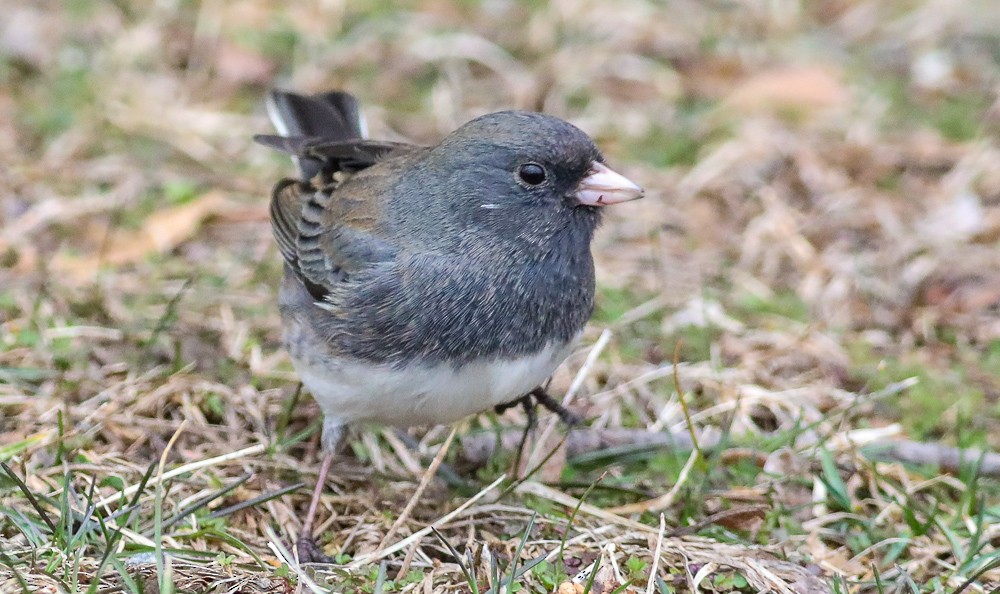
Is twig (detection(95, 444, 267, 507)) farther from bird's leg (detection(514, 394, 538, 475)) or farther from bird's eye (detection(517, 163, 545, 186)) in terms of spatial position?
bird's eye (detection(517, 163, 545, 186))

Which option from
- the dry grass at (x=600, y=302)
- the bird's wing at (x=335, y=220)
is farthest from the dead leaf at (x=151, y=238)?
the bird's wing at (x=335, y=220)

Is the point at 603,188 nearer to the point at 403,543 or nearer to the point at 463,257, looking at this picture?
the point at 463,257

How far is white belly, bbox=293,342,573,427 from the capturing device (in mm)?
2428

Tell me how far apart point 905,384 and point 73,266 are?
2584 millimetres

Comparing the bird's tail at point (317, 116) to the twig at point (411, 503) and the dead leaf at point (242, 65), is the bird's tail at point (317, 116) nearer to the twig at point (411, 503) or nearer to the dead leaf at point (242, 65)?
the twig at point (411, 503)

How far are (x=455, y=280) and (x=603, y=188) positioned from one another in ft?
1.32

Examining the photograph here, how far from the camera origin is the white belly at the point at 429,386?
95.6 inches

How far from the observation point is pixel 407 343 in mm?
2443

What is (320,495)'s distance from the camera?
2.69 metres

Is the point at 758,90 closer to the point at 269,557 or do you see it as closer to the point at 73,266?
the point at 73,266

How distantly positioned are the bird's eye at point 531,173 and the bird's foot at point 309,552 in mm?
948

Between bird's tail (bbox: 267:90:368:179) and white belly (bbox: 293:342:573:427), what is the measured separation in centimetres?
95

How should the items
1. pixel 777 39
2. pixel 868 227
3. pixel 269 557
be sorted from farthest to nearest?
1. pixel 777 39
2. pixel 868 227
3. pixel 269 557

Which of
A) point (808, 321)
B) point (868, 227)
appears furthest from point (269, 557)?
point (868, 227)
